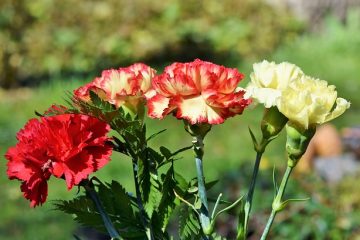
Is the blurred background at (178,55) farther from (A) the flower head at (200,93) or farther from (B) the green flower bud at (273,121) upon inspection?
(A) the flower head at (200,93)

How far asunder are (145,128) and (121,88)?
0.09 meters

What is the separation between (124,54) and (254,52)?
1.55 m

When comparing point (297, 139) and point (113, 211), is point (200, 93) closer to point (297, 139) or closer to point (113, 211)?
point (297, 139)

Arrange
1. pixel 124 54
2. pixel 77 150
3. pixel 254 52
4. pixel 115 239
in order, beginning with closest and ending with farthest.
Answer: pixel 77 150
pixel 115 239
pixel 124 54
pixel 254 52

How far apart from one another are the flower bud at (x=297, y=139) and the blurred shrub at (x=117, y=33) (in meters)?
6.87

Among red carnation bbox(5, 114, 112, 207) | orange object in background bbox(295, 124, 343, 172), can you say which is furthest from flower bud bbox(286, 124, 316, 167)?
orange object in background bbox(295, 124, 343, 172)

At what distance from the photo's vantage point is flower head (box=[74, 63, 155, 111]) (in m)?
1.62

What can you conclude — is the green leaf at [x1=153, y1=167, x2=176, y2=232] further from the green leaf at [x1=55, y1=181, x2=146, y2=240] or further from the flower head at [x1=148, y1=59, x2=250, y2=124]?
the flower head at [x1=148, y1=59, x2=250, y2=124]

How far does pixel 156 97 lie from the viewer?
1.58 meters

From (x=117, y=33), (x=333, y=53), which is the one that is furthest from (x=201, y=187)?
(x=333, y=53)

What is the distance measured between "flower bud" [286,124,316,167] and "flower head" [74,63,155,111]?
0.29 metres

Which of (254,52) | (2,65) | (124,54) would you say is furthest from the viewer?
(254,52)

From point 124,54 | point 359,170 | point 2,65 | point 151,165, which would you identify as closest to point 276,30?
point 124,54

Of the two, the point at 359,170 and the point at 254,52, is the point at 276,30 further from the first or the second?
the point at 359,170
